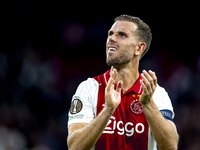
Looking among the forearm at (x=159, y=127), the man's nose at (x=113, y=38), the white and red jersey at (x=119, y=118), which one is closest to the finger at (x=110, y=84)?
the forearm at (x=159, y=127)

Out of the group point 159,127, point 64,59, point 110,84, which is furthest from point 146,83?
point 64,59

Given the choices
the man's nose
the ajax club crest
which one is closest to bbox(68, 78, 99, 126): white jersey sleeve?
the ajax club crest

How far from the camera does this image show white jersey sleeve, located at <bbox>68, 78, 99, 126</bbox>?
Result: 2891 millimetres

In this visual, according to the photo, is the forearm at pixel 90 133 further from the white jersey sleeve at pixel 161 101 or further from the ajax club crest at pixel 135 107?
the white jersey sleeve at pixel 161 101

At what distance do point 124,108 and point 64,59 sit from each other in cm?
365

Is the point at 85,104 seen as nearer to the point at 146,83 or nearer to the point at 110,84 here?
the point at 110,84

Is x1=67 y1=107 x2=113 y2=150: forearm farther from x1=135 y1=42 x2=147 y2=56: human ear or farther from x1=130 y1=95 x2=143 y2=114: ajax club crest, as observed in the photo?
x1=135 y1=42 x2=147 y2=56: human ear

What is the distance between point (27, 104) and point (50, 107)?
49 cm

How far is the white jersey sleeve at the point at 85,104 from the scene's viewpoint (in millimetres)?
2891

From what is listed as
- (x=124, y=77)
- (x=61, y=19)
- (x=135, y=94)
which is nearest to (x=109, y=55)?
(x=124, y=77)

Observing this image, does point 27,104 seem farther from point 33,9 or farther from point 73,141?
point 73,141

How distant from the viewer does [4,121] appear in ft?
17.9

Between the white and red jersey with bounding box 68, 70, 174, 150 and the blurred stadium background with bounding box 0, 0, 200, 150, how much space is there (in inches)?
110

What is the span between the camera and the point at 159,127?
261 cm
